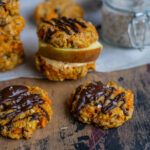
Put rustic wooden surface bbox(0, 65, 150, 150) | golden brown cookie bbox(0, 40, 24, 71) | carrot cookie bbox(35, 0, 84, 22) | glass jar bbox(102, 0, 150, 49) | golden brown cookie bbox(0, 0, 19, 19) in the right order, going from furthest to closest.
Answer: carrot cookie bbox(35, 0, 84, 22), glass jar bbox(102, 0, 150, 49), golden brown cookie bbox(0, 40, 24, 71), golden brown cookie bbox(0, 0, 19, 19), rustic wooden surface bbox(0, 65, 150, 150)

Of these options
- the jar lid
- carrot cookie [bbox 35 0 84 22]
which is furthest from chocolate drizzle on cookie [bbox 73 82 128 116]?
carrot cookie [bbox 35 0 84 22]

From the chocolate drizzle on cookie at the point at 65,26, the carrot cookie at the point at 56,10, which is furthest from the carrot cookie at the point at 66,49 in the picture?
the carrot cookie at the point at 56,10

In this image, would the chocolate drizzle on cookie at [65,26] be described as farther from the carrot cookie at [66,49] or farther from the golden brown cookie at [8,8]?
the golden brown cookie at [8,8]

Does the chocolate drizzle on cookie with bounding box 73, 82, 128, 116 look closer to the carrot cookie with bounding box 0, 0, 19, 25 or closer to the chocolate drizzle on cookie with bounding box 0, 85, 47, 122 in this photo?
the chocolate drizzle on cookie with bounding box 0, 85, 47, 122

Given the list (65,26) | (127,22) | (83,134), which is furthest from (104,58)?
(83,134)

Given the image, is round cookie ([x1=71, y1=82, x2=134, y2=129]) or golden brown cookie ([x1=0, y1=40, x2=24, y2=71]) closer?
round cookie ([x1=71, y1=82, x2=134, y2=129])

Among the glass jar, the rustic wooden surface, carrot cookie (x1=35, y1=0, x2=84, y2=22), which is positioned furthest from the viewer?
carrot cookie (x1=35, y1=0, x2=84, y2=22)

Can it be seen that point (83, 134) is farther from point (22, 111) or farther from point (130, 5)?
point (130, 5)
